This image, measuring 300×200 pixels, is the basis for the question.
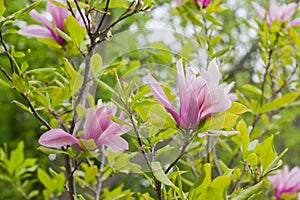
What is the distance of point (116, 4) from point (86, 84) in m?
0.10

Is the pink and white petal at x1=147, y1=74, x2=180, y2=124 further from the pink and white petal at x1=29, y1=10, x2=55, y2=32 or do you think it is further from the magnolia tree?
the pink and white petal at x1=29, y1=10, x2=55, y2=32

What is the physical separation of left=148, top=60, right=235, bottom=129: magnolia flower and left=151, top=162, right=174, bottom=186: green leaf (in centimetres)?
5

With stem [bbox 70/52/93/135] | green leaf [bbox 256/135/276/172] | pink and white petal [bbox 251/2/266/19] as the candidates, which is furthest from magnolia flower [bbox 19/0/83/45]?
pink and white petal [bbox 251/2/266/19]

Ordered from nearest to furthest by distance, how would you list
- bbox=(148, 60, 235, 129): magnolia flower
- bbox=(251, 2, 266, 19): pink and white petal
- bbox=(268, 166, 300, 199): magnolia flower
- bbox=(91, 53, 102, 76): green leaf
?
Answer: bbox=(148, 60, 235, 129): magnolia flower < bbox=(91, 53, 102, 76): green leaf < bbox=(268, 166, 300, 199): magnolia flower < bbox=(251, 2, 266, 19): pink and white petal

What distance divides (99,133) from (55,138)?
0.05m

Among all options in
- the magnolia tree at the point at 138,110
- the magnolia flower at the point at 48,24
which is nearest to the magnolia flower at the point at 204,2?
the magnolia tree at the point at 138,110

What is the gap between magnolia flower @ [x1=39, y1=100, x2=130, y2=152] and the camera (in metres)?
0.51

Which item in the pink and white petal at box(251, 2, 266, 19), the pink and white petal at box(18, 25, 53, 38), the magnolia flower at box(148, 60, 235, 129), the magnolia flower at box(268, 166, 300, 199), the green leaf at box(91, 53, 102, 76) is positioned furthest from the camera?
the pink and white petal at box(251, 2, 266, 19)

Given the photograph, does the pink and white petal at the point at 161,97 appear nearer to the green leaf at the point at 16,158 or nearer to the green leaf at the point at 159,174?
the green leaf at the point at 159,174

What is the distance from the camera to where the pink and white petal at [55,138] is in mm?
509

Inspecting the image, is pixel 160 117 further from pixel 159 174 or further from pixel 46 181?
pixel 46 181

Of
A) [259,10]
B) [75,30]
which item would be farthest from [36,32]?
[259,10]

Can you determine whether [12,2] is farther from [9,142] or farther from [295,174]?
[295,174]

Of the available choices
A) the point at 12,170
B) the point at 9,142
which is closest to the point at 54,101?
the point at 12,170
